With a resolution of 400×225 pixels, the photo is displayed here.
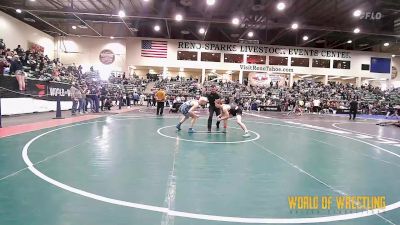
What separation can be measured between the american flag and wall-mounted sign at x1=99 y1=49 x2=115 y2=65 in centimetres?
420

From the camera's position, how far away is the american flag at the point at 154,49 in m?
40.7

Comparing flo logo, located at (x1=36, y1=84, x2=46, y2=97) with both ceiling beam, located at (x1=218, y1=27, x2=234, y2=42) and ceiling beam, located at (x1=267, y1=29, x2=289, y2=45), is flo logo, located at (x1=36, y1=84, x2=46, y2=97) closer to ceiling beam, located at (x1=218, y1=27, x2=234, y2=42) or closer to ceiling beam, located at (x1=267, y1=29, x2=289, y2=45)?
ceiling beam, located at (x1=218, y1=27, x2=234, y2=42)

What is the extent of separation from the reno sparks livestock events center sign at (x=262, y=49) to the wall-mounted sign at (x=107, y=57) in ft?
28.8

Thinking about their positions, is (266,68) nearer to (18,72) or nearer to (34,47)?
(34,47)

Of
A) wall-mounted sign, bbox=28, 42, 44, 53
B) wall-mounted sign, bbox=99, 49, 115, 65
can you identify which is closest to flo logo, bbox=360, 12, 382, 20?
wall-mounted sign, bbox=99, 49, 115, 65

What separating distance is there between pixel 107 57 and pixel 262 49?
Result: 2035cm

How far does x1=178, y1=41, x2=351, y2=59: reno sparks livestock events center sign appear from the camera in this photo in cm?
4169

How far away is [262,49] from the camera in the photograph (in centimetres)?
4288

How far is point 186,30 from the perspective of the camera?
39.5 metres

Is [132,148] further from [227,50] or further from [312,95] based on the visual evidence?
[227,50]

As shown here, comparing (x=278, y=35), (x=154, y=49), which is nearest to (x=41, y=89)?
(x=154, y=49)

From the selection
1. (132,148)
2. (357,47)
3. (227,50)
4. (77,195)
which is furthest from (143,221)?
(357,47)

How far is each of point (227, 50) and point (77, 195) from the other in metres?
39.6

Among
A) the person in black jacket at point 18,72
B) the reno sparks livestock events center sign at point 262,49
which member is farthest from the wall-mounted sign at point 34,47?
the person in black jacket at point 18,72
